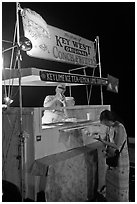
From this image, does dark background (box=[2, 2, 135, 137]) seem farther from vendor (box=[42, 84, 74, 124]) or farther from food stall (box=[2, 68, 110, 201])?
food stall (box=[2, 68, 110, 201])

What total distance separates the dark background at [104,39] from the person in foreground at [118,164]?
4.27m

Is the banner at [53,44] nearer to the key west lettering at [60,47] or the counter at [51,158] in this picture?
the key west lettering at [60,47]

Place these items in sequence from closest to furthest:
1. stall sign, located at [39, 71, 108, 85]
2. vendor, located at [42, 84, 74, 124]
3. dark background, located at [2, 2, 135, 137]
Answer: stall sign, located at [39, 71, 108, 85] → vendor, located at [42, 84, 74, 124] → dark background, located at [2, 2, 135, 137]

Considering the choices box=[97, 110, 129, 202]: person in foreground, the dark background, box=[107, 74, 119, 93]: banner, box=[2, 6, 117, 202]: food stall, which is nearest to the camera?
box=[2, 6, 117, 202]: food stall

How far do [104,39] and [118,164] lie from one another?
5.97 meters

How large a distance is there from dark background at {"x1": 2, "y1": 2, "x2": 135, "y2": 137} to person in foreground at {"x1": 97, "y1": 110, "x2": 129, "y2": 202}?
4.27 metres

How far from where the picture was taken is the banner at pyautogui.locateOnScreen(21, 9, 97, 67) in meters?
2.72

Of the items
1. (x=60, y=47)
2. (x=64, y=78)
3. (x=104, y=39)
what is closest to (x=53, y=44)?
(x=60, y=47)

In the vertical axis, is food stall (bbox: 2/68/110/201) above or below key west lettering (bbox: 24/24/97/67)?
below

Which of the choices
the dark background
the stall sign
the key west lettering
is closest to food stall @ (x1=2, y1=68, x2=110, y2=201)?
the stall sign

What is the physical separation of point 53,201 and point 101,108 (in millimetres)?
2091

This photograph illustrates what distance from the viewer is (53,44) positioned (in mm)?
3141

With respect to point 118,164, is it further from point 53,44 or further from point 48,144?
point 53,44

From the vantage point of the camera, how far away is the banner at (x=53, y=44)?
2.72m
